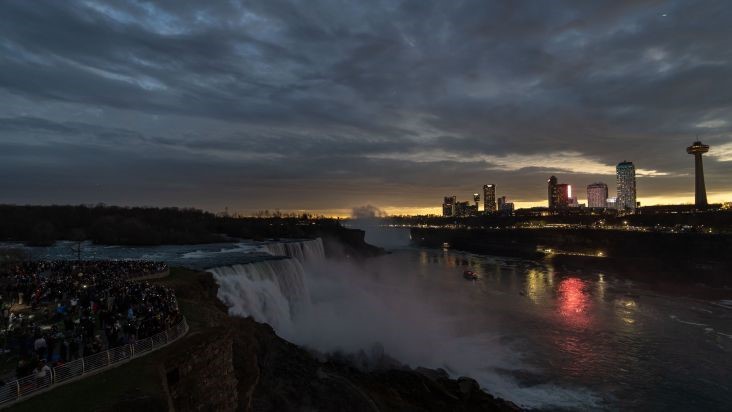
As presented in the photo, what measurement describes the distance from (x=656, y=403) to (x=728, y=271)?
66.6 meters


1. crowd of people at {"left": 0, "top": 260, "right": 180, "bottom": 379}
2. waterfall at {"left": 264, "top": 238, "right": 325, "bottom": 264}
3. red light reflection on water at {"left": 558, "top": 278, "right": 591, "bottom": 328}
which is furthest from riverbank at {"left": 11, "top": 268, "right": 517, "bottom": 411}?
waterfall at {"left": 264, "top": 238, "right": 325, "bottom": 264}

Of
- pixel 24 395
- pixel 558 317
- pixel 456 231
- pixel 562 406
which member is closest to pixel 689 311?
pixel 558 317

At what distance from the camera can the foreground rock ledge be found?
14.2 meters

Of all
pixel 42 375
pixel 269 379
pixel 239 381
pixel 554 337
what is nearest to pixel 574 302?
pixel 554 337

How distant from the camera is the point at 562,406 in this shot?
23.1 metres

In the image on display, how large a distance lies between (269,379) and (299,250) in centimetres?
4840

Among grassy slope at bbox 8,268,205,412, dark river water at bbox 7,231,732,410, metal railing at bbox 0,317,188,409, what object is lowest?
dark river water at bbox 7,231,732,410

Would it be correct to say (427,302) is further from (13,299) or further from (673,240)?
(673,240)

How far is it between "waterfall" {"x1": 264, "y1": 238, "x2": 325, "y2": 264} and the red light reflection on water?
34335 millimetres

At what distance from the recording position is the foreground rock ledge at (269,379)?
46.4ft

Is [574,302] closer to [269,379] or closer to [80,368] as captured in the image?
[269,379]

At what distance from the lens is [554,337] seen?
3512cm

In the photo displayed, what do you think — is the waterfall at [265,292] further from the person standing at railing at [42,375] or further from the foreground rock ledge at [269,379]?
the person standing at railing at [42,375]

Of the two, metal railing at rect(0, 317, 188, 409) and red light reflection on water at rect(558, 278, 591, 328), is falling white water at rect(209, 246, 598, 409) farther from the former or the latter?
metal railing at rect(0, 317, 188, 409)
